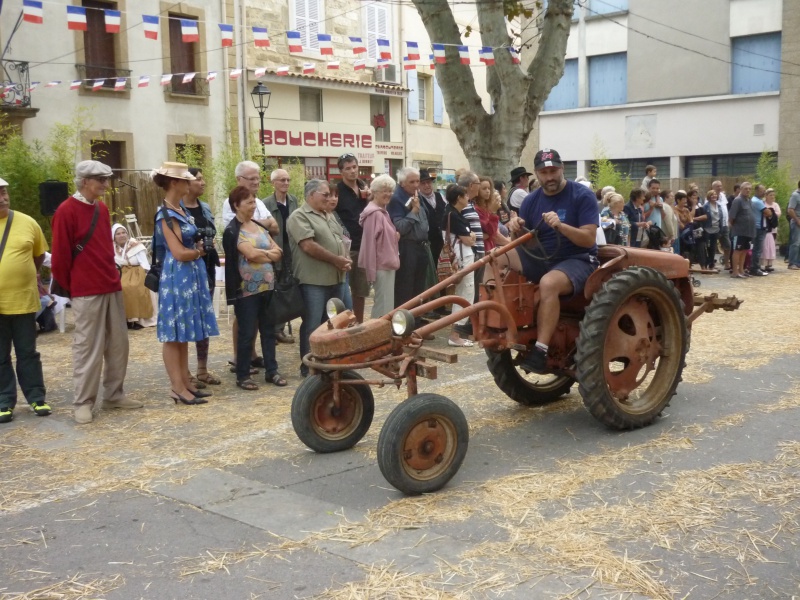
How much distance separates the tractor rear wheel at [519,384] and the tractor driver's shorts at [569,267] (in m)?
0.69

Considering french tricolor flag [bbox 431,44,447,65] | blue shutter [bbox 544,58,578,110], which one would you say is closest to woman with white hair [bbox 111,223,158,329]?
french tricolor flag [bbox 431,44,447,65]

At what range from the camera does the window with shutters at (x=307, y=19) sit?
2652 centimetres

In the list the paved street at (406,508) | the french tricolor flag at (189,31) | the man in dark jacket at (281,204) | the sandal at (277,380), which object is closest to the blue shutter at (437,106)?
the french tricolor flag at (189,31)

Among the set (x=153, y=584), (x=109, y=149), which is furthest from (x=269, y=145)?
(x=153, y=584)

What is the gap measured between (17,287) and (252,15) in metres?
20.2

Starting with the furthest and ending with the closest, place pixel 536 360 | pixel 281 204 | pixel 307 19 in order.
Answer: pixel 307 19 < pixel 281 204 < pixel 536 360

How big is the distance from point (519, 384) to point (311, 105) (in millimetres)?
23601

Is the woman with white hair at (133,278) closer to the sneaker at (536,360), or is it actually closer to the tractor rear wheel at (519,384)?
the tractor rear wheel at (519,384)

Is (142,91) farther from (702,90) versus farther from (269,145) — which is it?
(702,90)

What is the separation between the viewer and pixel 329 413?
5.75 m

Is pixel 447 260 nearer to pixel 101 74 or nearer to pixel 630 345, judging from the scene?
pixel 630 345

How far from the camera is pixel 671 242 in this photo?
14820 mm

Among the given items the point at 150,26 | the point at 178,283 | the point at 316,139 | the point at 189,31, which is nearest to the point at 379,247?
the point at 178,283

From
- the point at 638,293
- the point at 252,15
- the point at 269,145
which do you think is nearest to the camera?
the point at 638,293
